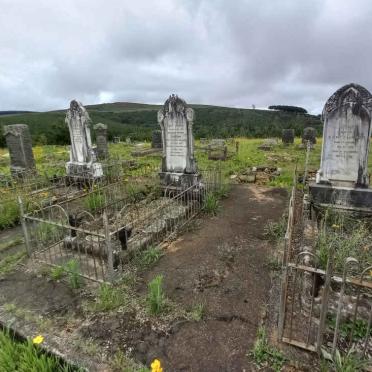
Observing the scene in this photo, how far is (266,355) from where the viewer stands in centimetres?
255

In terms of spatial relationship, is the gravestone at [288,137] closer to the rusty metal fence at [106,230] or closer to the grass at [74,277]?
the rusty metal fence at [106,230]

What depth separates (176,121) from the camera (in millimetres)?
6633

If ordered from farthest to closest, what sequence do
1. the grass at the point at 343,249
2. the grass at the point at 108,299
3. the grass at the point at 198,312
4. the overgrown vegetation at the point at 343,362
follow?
the grass at the point at 343,249 < the grass at the point at 108,299 < the grass at the point at 198,312 < the overgrown vegetation at the point at 343,362

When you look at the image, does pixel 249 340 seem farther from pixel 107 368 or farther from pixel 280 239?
pixel 280 239

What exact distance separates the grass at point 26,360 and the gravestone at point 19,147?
29.7 ft

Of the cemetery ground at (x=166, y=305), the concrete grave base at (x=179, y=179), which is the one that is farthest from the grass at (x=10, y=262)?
the concrete grave base at (x=179, y=179)

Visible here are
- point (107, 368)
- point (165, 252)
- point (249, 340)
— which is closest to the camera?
point (107, 368)

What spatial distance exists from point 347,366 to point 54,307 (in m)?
3.18

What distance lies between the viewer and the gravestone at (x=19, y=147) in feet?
34.0

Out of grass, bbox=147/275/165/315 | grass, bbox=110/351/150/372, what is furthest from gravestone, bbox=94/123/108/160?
grass, bbox=110/351/150/372

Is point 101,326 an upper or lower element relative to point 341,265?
lower

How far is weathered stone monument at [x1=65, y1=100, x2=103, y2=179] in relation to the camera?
843 cm

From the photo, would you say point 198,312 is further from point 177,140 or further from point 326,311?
point 177,140

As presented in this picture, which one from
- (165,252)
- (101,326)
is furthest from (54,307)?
(165,252)
